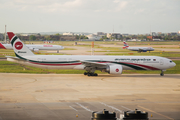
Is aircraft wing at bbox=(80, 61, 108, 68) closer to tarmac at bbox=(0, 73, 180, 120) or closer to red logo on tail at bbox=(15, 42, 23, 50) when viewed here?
tarmac at bbox=(0, 73, 180, 120)

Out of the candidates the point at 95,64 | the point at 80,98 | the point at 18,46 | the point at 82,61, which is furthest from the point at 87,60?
the point at 80,98

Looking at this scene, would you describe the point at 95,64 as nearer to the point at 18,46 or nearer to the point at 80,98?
the point at 18,46

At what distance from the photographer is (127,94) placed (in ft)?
95.8

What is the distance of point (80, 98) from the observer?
26703 mm

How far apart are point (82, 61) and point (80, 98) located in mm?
15942

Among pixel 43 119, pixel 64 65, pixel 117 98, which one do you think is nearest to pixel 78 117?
pixel 43 119

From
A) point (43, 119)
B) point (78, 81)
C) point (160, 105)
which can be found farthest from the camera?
point (78, 81)

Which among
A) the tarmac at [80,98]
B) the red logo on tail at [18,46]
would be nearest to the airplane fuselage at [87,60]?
the red logo on tail at [18,46]

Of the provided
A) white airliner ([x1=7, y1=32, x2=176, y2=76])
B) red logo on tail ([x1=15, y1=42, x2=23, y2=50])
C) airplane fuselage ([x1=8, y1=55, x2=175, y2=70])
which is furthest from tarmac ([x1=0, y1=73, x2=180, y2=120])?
red logo on tail ([x1=15, y1=42, x2=23, y2=50])

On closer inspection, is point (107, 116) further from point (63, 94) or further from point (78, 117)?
point (63, 94)

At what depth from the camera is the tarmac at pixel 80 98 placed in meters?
20.7

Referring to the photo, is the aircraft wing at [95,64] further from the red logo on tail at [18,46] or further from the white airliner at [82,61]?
the red logo on tail at [18,46]

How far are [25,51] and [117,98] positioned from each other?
22512mm

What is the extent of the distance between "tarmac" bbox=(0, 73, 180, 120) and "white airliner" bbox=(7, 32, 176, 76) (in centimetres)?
520
